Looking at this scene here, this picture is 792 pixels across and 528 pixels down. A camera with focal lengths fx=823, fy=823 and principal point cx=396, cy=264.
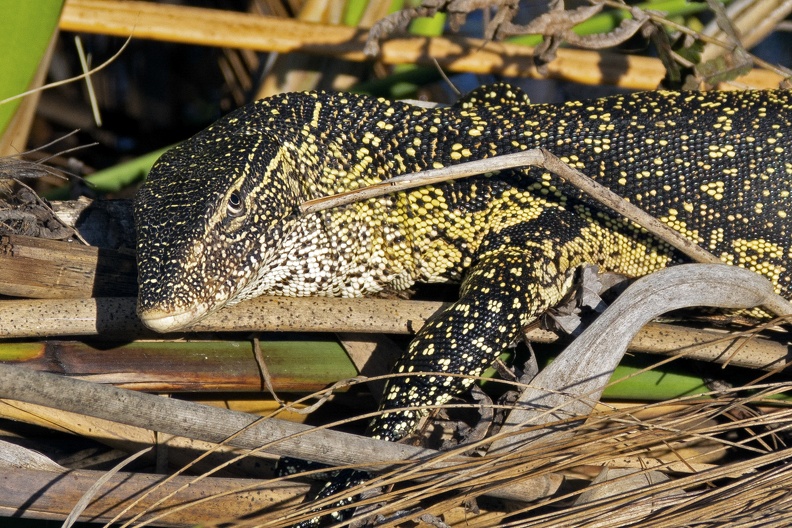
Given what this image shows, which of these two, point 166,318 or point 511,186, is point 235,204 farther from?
point 511,186

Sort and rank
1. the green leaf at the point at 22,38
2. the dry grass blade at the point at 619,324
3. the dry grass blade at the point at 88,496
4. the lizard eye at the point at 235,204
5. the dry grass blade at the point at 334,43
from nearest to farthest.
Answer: the dry grass blade at the point at 88,496
the dry grass blade at the point at 619,324
the lizard eye at the point at 235,204
the green leaf at the point at 22,38
the dry grass blade at the point at 334,43

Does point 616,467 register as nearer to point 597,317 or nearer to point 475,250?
point 597,317

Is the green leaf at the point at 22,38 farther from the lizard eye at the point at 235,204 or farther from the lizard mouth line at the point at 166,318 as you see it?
the lizard mouth line at the point at 166,318

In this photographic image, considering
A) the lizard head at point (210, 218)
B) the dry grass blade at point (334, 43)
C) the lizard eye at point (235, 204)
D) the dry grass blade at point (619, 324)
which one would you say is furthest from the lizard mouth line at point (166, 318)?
the dry grass blade at point (334, 43)

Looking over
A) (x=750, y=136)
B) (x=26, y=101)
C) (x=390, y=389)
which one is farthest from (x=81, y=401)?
(x=750, y=136)

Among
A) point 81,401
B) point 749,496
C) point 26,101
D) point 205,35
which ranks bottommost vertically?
point 749,496

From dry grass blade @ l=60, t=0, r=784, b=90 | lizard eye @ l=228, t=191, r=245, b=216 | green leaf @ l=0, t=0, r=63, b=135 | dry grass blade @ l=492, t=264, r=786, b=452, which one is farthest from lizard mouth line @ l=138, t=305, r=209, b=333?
dry grass blade @ l=60, t=0, r=784, b=90

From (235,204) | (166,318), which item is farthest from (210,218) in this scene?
(166,318)
